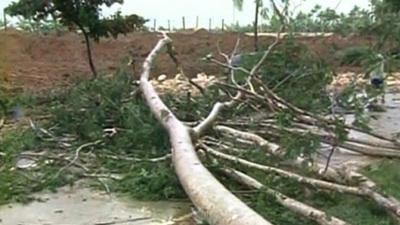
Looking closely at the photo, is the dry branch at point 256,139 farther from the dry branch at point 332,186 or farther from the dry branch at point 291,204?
the dry branch at point 291,204

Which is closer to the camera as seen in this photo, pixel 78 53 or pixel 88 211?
pixel 88 211

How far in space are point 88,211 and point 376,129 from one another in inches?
187

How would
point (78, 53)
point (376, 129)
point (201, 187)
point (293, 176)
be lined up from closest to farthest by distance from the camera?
point (201, 187) < point (293, 176) < point (376, 129) < point (78, 53)

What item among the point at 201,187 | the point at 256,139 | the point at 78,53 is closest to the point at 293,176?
the point at 201,187

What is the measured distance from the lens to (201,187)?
5.23 meters

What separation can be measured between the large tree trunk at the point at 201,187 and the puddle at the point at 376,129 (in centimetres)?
157

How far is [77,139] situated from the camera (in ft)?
27.3

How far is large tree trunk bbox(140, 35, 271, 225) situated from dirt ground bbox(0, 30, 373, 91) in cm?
891

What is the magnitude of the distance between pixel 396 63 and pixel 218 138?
6.52ft

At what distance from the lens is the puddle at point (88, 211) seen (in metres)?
5.77

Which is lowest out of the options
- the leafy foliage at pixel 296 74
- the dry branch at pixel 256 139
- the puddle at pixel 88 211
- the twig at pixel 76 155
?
the puddle at pixel 88 211

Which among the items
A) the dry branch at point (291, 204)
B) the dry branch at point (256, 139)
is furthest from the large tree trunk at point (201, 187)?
the dry branch at point (256, 139)

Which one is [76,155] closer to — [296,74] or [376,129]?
[296,74]

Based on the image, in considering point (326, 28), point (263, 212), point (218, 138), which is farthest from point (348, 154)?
point (326, 28)
